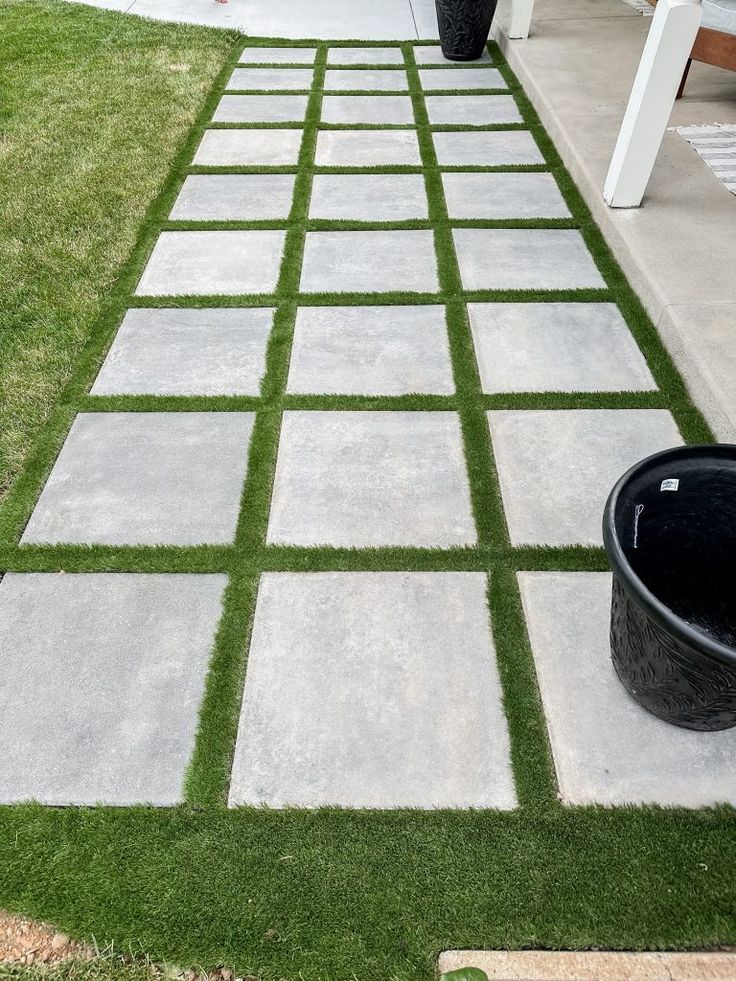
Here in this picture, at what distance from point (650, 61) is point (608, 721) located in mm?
2615

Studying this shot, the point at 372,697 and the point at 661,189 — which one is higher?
the point at 661,189

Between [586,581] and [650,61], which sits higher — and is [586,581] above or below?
below

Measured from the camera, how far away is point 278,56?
18.3ft

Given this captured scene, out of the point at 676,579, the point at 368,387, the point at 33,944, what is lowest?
the point at 33,944

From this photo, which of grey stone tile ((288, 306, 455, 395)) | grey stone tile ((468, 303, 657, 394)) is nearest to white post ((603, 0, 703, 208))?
grey stone tile ((468, 303, 657, 394))

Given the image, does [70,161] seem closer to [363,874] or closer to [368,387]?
[368,387]

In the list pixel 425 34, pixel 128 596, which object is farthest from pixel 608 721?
pixel 425 34

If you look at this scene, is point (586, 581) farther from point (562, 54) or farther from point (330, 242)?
point (562, 54)

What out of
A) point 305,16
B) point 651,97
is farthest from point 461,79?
point 651,97

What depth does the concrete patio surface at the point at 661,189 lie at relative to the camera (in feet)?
8.23

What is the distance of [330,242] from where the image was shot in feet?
11.0

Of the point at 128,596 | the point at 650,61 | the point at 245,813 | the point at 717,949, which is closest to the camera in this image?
the point at 717,949

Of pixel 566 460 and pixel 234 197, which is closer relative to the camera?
pixel 566 460

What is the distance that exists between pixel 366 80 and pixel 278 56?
0.94 metres
